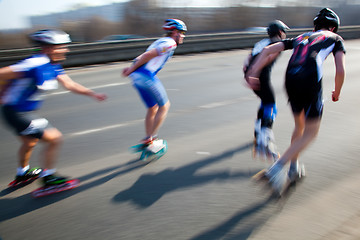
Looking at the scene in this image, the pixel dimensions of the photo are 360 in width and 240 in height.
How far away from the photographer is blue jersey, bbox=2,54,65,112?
10.3 ft

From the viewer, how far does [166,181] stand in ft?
12.6

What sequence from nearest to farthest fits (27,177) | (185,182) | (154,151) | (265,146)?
(185,182)
(27,177)
(265,146)
(154,151)

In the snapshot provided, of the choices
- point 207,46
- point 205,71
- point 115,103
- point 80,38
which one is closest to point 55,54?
point 115,103

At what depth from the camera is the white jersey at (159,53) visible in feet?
14.1

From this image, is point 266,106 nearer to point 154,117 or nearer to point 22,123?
point 154,117

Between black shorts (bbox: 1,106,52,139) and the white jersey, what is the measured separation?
164cm

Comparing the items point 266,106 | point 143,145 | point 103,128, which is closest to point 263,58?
point 266,106

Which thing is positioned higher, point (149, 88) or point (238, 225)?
point (149, 88)

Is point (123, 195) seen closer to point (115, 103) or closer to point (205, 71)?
point (115, 103)

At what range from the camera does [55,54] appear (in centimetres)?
338

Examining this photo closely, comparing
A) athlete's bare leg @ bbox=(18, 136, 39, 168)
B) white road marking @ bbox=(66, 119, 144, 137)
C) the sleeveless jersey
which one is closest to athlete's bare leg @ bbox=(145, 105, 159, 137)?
white road marking @ bbox=(66, 119, 144, 137)

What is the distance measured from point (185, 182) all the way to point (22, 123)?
6.19 ft

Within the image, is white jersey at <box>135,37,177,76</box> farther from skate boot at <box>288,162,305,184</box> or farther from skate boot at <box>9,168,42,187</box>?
skate boot at <box>288,162,305,184</box>

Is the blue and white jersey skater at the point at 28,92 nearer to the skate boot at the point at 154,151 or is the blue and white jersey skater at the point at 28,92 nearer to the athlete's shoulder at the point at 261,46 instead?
the skate boot at the point at 154,151
